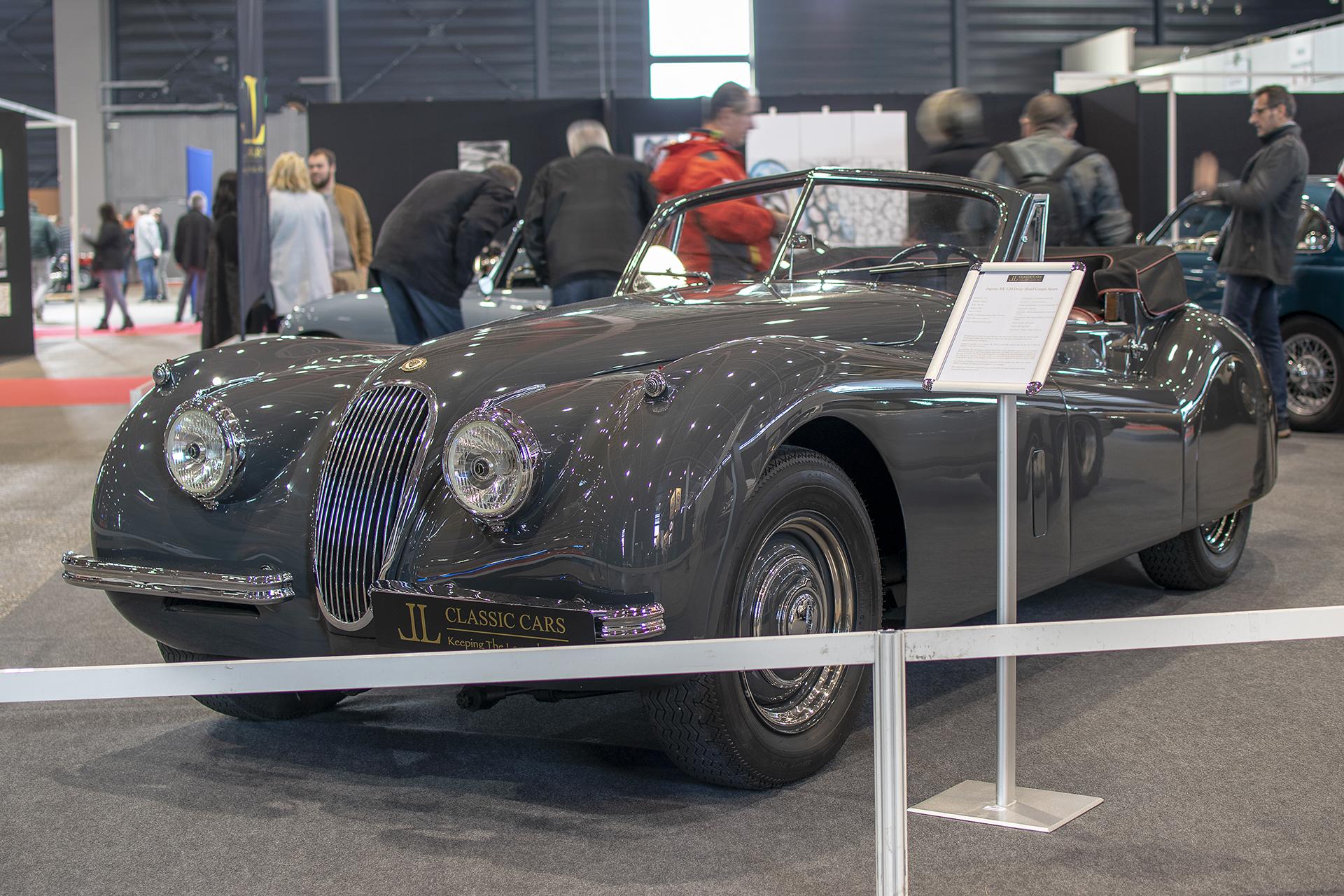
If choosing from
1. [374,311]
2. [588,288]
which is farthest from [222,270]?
[588,288]

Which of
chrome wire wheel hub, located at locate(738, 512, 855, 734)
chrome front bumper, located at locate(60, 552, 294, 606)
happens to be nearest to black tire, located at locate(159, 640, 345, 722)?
chrome front bumper, located at locate(60, 552, 294, 606)

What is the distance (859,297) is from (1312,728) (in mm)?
1524

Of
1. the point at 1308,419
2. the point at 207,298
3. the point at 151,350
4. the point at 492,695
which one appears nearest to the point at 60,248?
the point at 151,350

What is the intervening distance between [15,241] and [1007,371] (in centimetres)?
1295

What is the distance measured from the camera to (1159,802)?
2.54 meters

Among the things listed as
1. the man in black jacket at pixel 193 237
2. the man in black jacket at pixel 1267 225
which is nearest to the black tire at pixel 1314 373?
the man in black jacket at pixel 1267 225

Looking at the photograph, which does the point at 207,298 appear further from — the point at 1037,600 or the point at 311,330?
Result: the point at 1037,600

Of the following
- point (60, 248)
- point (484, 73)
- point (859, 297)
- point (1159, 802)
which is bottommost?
point (1159, 802)

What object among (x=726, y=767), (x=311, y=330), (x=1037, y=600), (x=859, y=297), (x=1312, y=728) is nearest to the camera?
(x=726, y=767)

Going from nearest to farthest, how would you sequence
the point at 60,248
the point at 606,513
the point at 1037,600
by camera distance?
the point at 606,513
the point at 1037,600
the point at 60,248

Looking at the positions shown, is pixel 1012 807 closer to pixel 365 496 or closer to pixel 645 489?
pixel 645 489

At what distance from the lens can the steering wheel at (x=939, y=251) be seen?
11.9 feet

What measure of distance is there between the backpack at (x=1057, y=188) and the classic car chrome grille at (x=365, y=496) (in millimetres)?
3464

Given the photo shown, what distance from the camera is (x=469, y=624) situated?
93.5 inches
